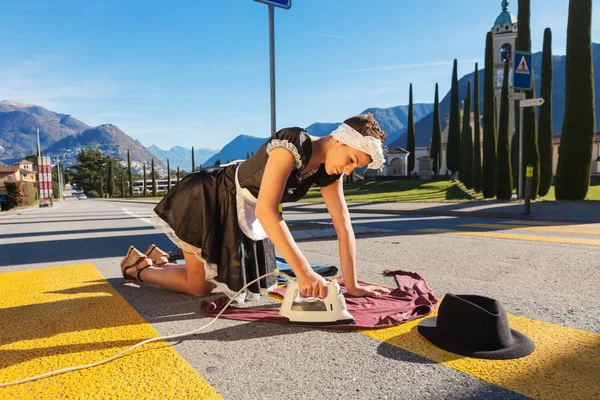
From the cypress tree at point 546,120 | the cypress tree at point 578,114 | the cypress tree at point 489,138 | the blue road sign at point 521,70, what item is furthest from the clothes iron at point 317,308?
the cypress tree at point 489,138

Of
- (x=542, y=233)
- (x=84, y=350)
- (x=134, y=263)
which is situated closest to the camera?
(x=84, y=350)

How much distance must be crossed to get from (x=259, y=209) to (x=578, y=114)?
59.4 ft

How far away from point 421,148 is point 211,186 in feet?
230

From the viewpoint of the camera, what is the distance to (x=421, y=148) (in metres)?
69.1

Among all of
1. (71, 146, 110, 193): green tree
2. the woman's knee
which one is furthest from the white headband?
(71, 146, 110, 193): green tree

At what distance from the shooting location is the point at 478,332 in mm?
1930

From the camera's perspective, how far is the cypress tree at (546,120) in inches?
803

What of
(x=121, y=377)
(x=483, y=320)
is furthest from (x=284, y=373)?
(x=483, y=320)

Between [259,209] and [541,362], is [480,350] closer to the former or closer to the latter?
[541,362]

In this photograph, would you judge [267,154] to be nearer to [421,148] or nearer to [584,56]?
[584,56]

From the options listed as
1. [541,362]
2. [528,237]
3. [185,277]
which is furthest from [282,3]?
[528,237]

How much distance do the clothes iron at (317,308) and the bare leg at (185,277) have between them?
2.81 feet

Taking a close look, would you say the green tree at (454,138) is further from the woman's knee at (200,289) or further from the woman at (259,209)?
the woman's knee at (200,289)

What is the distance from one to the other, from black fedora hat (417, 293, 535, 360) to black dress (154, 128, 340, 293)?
116 centimetres
